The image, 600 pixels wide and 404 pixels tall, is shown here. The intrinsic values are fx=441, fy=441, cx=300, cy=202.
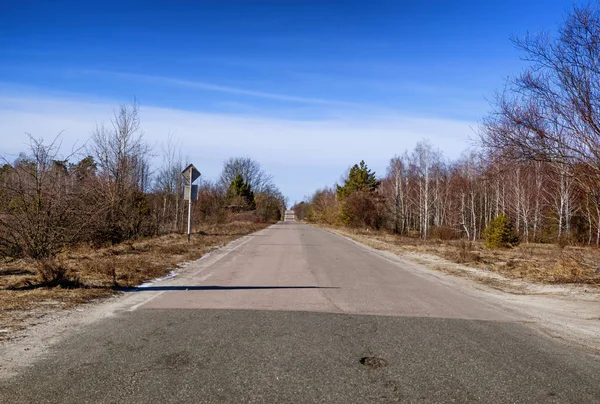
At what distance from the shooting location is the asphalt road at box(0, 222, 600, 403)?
12.3 feet

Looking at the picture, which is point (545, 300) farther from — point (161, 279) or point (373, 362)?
point (161, 279)

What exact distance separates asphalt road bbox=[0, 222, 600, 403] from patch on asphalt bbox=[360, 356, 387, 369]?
0.8 inches

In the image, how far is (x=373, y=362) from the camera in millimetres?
4539

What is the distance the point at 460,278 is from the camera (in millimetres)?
12117

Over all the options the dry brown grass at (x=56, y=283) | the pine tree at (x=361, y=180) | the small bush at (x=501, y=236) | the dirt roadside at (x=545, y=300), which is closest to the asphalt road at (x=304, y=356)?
the dirt roadside at (x=545, y=300)

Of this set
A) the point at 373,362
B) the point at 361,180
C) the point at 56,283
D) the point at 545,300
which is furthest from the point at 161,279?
the point at 361,180

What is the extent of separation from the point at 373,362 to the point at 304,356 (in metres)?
0.72

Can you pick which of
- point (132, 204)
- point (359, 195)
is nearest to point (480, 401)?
point (132, 204)

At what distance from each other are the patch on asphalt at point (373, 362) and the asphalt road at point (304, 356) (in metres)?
0.02

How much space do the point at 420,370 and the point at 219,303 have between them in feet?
12.8

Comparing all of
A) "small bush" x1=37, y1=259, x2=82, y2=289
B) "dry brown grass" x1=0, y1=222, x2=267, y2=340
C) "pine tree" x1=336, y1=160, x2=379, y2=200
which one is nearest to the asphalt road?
"dry brown grass" x1=0, y1=222, x2=267, y2=340

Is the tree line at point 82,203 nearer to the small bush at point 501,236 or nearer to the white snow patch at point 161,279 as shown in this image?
the white snow patch at point 161,279

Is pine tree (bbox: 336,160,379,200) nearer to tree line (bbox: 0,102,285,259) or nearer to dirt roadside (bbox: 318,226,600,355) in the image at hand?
tree line (bbox: 0,102,285,259)

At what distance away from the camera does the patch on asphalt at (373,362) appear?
174 inches
